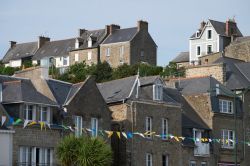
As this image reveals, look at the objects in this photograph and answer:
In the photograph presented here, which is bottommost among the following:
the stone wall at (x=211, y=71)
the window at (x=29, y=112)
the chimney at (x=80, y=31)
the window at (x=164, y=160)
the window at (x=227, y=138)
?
the window at (x=164, y=160)

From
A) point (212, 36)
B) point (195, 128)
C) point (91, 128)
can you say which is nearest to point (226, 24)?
point (212, 36)

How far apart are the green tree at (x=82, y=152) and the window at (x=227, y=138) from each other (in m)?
16.7

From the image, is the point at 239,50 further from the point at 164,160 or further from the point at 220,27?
the point at 164,160

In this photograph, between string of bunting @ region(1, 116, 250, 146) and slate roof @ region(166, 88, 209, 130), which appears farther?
slate roof @ region(166, 88, 209, 130)

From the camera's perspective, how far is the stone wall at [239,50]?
114938 millimetres

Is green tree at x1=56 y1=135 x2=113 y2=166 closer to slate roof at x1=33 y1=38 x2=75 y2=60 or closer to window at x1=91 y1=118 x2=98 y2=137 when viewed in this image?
window at x1=91 y1=118 x2=98 y2=137

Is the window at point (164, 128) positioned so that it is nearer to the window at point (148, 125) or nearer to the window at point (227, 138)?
the window at point (148, 125)

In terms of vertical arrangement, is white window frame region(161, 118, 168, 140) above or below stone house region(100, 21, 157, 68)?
below

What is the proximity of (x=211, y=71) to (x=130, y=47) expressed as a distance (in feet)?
173

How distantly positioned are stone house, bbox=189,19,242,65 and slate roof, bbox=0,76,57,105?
252 feet

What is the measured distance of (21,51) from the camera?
145000 mm

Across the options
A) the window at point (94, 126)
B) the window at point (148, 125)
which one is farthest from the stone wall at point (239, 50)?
the window at point (94, 126)

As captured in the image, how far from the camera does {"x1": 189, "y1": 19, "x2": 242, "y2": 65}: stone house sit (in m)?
128

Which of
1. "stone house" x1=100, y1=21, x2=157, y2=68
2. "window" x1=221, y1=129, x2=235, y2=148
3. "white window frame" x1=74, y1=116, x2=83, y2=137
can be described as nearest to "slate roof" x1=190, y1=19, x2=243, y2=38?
"stone house" x1=100, y1=21, x2=157, y2=68
